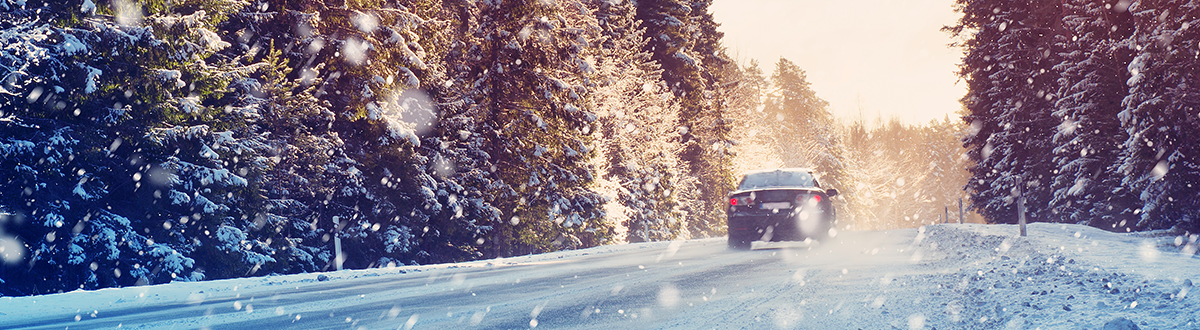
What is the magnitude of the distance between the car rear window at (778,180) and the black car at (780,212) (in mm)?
19

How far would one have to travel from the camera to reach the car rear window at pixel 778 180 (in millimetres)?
15578

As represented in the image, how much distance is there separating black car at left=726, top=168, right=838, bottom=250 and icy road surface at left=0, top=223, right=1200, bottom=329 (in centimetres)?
236

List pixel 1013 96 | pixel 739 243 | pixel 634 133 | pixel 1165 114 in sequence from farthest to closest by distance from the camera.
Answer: pixel 634 133
pixel 1013 96
pixel 1165 114
pixel 739 243

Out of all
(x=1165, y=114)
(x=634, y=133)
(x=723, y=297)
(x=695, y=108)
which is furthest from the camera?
(x=695, y=108)

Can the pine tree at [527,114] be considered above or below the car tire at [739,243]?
above

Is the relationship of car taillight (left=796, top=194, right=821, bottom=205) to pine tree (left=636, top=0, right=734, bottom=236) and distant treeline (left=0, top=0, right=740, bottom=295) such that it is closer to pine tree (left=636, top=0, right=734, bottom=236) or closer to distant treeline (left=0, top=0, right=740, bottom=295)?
distant treeline (left=0, top=0, right=740, bottom=295)

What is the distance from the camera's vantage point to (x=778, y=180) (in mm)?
15719

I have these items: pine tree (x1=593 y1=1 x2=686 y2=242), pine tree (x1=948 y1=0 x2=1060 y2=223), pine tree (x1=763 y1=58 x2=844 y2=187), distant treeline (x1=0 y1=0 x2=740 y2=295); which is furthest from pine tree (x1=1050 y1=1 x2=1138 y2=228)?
pine tree (x1=763 y1=58 x2=844 y2=187)

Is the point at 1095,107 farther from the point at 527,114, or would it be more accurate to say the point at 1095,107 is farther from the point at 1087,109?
the point at 527,114

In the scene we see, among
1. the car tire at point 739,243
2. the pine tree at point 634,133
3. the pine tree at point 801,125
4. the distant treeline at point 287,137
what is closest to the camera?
the distant treeline at point 287,137

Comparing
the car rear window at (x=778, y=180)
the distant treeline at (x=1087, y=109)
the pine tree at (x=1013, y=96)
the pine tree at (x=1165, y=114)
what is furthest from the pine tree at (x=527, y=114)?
the pine tree at (x=1013, y=96)

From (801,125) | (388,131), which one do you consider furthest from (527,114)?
(801,125)

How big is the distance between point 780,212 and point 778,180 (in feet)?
3.54

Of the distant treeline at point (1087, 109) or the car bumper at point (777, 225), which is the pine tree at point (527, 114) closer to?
the car bumper at point (777, 225)
